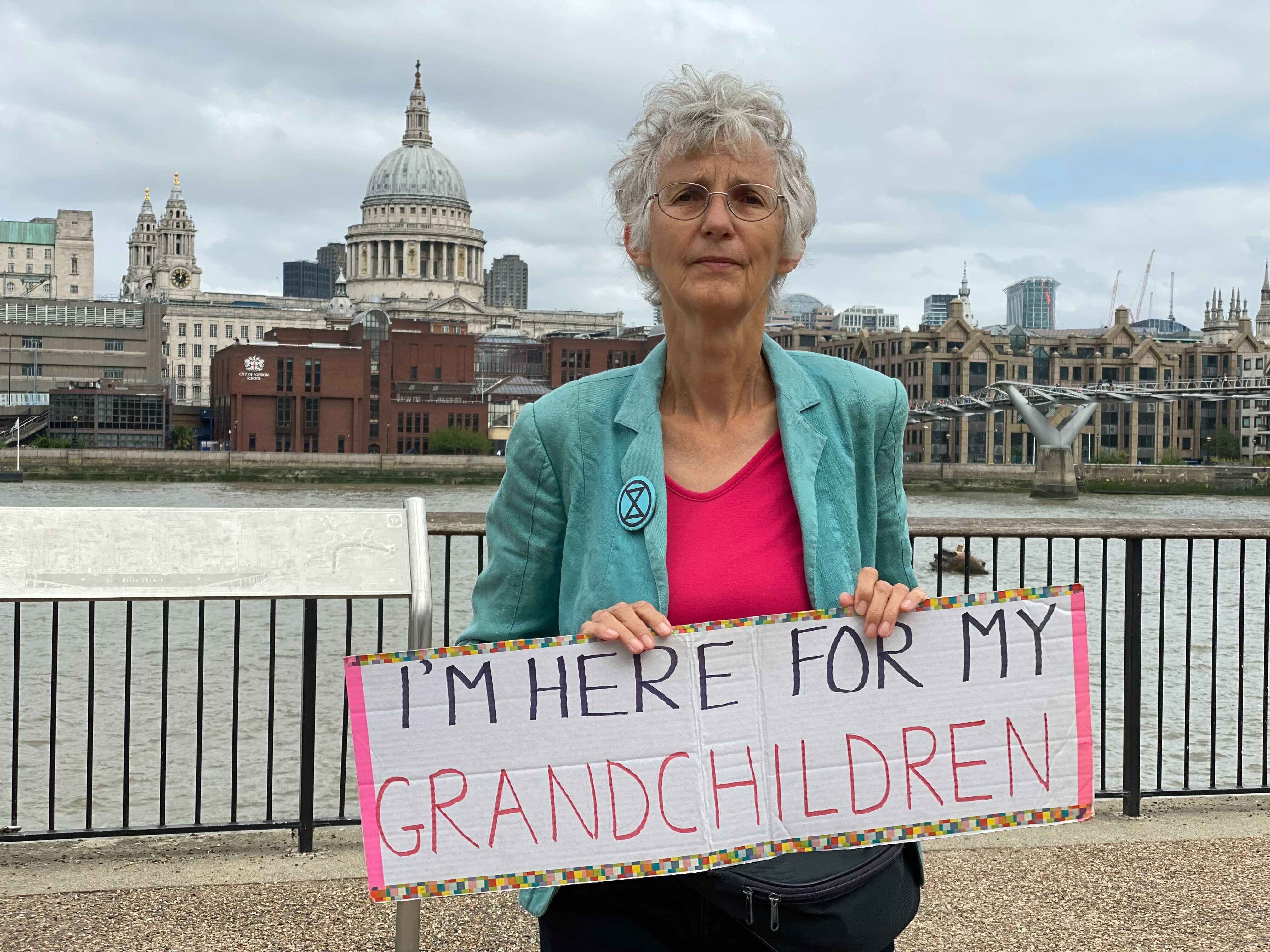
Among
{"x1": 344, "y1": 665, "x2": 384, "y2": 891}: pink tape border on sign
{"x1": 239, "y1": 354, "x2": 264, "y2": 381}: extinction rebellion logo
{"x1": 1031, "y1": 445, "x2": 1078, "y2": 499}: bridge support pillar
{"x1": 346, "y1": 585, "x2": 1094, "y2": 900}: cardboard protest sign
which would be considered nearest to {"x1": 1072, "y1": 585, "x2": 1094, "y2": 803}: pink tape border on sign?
{"x1": 346, "y1": 585, "x2": 1094, "y2": 900}: cardboard protest sign

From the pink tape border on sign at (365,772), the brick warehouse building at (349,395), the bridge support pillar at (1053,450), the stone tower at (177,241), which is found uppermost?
the stone tower at (177,241)

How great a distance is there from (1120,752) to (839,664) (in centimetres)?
1006

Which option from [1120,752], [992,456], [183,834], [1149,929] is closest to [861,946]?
[1149,929]

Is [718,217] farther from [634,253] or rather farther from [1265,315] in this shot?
[1265,315]

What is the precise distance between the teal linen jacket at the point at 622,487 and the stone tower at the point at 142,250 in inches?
Answer: 5922

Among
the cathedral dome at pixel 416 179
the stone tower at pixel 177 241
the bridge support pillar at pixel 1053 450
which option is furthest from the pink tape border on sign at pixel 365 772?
the stone tower at pixel 177 241

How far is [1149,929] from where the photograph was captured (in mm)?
3428

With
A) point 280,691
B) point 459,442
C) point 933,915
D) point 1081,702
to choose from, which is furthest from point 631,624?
point 459,442

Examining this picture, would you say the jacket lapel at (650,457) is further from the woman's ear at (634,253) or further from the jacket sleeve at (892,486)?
the jacket sleeve at (892,486)

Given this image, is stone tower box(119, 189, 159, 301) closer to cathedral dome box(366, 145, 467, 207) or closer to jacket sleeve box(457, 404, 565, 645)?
cathedral dome box(366, 145, 467, 207)

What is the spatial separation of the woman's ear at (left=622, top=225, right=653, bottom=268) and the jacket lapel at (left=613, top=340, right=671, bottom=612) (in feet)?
0.51

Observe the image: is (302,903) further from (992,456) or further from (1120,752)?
(992,456)

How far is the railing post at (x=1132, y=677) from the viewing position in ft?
14.4

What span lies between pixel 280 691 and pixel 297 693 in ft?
0.80
